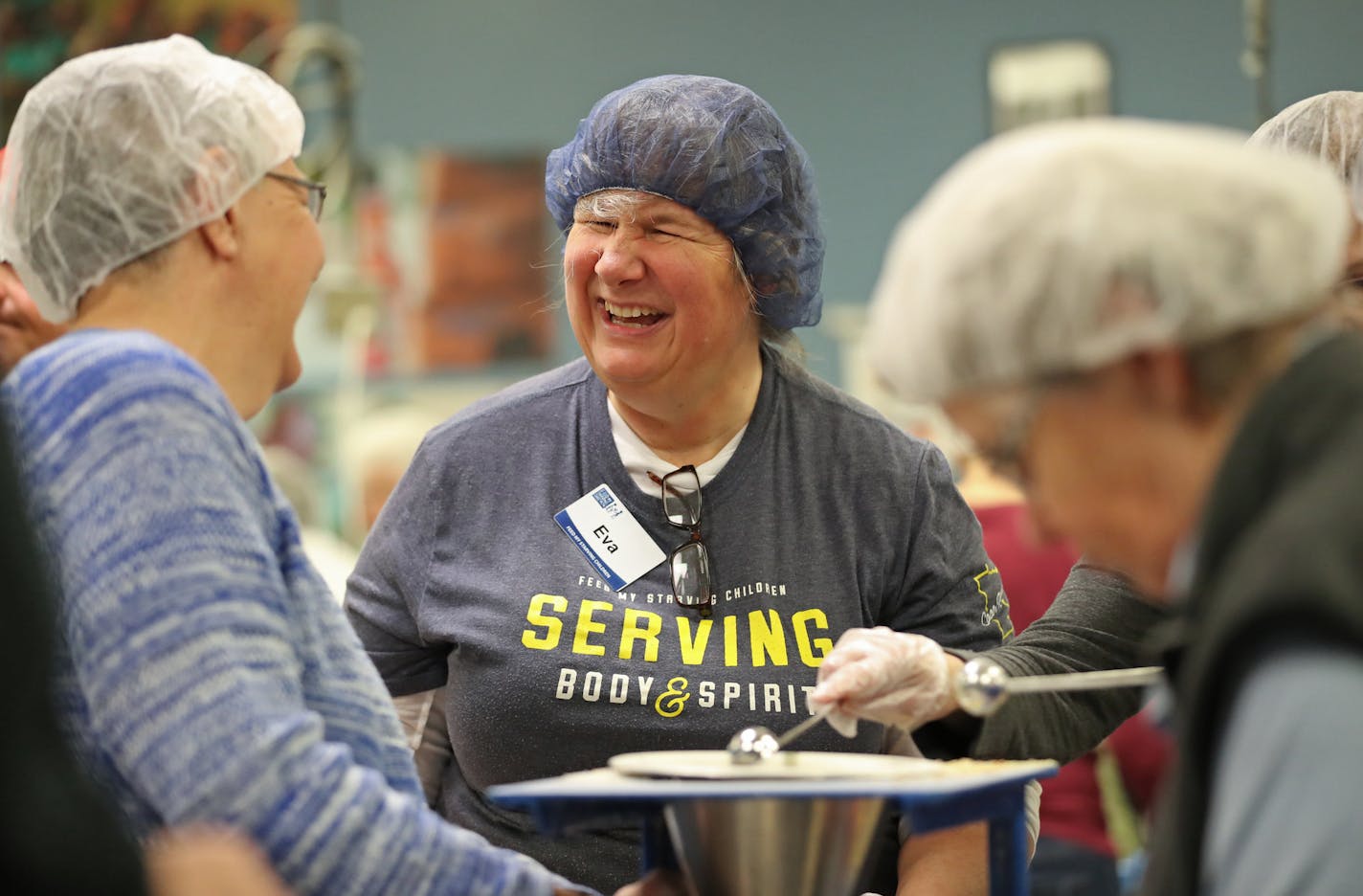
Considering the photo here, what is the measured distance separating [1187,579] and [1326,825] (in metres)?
0.21

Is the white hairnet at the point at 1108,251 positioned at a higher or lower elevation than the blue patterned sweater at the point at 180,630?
higher

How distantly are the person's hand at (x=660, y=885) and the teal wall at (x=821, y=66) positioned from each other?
16.0 ft

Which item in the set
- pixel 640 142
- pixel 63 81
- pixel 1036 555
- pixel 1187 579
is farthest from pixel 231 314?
pixel 1036 555

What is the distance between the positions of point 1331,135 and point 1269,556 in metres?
1.36

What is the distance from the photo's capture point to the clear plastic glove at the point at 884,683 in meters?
1.76

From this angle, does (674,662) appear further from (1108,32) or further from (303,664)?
(1108,32)

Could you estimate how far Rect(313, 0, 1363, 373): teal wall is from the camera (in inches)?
244

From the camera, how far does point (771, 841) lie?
1.48m

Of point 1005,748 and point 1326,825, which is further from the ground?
point 1326,825

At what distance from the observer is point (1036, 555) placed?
3.37 m

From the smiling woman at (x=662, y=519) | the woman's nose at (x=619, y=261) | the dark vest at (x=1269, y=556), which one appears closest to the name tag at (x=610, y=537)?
the smiling woman at (x=662, y=519)

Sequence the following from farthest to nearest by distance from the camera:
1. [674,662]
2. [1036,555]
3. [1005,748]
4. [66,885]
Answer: [1036,555]
[674,662]
[1005,748]
[66,885]

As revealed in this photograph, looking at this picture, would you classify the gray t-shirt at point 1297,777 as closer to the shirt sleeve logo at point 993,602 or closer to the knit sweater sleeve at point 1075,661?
the knit sweater sleeve at point 1075,661

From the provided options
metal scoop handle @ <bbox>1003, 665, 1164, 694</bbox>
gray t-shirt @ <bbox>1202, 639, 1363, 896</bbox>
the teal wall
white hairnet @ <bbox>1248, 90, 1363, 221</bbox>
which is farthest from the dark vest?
the teal wall
